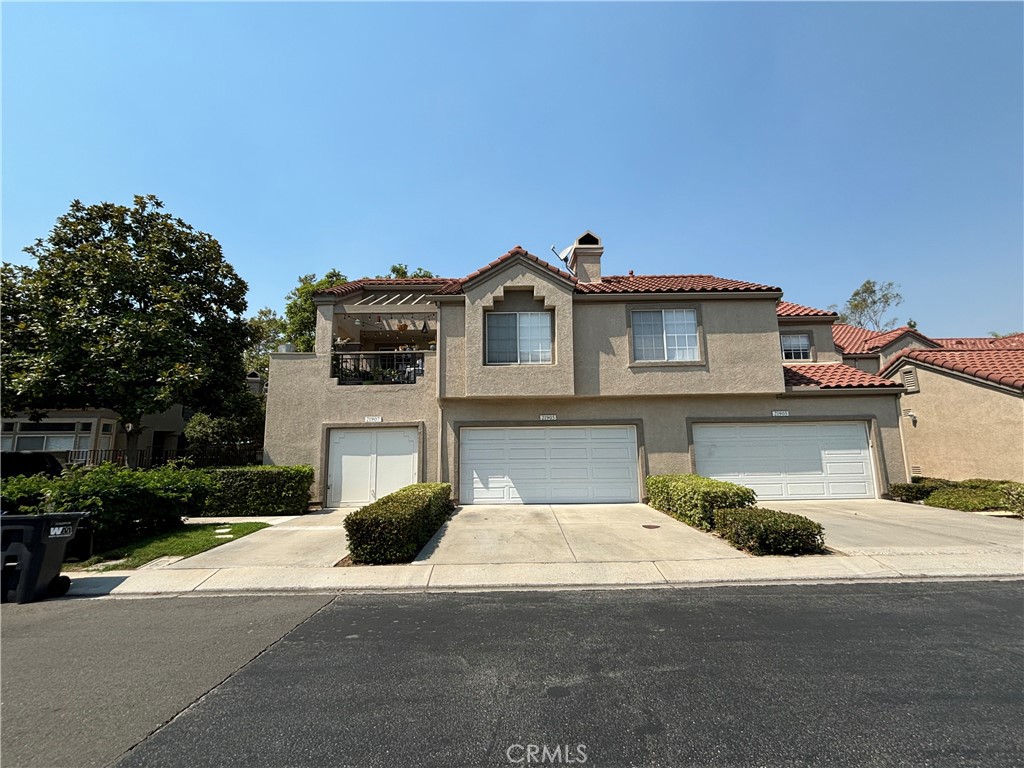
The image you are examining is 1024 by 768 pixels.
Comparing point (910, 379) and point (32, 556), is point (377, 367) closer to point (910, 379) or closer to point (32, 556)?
point (32, 556)

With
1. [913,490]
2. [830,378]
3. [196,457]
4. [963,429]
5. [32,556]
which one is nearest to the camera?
[32,556]

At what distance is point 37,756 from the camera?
274cm

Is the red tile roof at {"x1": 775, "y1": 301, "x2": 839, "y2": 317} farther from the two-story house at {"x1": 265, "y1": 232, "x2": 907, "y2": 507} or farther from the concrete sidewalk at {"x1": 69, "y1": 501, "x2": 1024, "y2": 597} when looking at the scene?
the concrete sidewalk at {"x1": 69, "y1": 501, "x2": 1024, "y2": 597}

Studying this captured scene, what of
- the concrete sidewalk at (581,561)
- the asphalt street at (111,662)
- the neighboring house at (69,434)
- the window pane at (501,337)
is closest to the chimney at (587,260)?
the window pane at (501,337)

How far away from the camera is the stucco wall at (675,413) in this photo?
43.2ft

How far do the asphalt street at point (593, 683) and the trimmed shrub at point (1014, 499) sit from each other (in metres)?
7.28

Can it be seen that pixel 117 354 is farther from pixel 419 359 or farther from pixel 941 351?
pixel 941 351

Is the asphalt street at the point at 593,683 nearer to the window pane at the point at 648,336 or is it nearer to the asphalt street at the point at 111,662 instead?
the asphalt street at the point at 111,662

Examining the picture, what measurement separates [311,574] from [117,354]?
487 inches

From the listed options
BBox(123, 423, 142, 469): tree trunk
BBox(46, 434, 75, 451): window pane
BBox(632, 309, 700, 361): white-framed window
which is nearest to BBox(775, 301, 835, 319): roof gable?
BBox(632, 309, 700, 361): white-framed window

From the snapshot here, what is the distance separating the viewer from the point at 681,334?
44.0 feet

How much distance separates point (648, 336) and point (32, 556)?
13.5 metres

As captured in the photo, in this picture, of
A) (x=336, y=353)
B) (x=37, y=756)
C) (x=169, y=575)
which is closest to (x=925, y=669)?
(x=37, y=756)

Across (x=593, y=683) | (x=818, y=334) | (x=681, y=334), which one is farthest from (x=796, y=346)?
(x=593, y=683)
